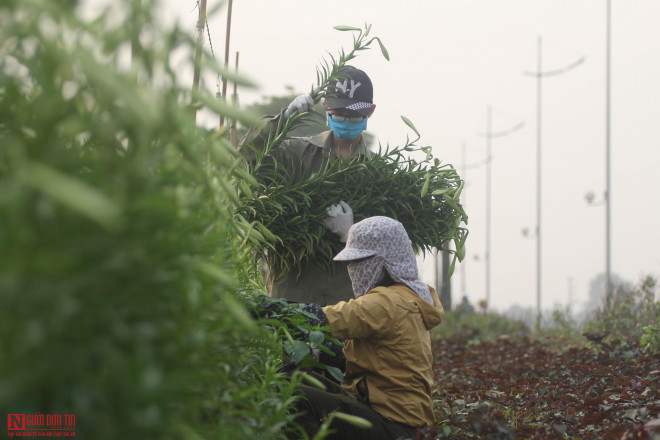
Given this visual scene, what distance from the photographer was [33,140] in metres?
1.03

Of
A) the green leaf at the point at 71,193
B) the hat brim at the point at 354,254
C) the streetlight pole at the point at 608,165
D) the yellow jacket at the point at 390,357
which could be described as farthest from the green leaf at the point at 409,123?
the streetlight pole at the point at 608,165

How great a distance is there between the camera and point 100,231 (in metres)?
1.00

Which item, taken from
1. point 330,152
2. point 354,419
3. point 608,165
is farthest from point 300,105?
point 608,165

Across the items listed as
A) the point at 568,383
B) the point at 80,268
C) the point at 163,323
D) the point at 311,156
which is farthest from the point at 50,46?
the point at 568,383

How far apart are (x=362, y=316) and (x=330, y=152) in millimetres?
1047

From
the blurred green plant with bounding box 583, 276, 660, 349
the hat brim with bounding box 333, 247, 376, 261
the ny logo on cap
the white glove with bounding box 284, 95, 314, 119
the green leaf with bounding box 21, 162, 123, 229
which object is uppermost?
the ny logo on cap

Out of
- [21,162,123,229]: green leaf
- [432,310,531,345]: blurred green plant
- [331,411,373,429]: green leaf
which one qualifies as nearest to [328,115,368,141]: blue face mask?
[331,411,373,429]: green leaf

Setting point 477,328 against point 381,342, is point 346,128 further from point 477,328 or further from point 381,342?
point 477,328

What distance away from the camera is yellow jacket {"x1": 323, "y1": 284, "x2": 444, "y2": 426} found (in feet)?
8.45

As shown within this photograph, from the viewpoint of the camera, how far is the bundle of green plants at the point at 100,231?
0.93m

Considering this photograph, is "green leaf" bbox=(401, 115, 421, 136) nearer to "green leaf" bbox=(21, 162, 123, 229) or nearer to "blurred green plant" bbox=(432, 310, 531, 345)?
"green leaf" bbox=(21, 162, 123, 229)

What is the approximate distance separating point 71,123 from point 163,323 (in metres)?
0.38

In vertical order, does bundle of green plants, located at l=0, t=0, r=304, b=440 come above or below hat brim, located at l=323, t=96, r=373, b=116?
below

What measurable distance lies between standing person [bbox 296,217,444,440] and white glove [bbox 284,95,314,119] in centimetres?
73
